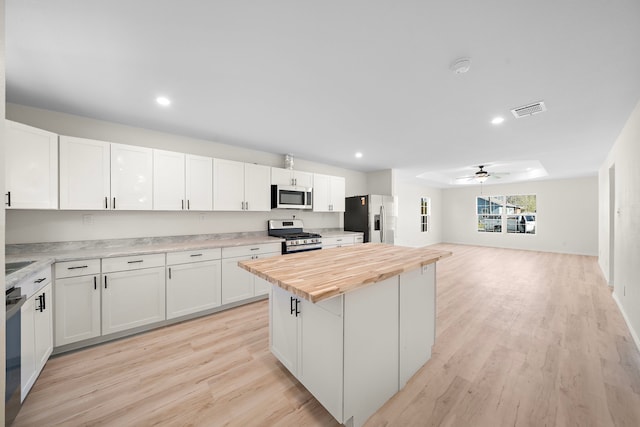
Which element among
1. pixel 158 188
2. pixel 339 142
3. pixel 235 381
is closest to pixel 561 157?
pixel 339 142

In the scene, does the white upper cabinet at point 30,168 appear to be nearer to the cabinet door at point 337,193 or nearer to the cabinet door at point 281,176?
the cabinet door at point 281,176

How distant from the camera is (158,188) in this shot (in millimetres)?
A: 2963

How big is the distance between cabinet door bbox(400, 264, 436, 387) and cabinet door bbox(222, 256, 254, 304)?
89.2 inches

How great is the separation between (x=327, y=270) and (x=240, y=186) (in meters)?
2.55

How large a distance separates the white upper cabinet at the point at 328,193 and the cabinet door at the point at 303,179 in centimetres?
10

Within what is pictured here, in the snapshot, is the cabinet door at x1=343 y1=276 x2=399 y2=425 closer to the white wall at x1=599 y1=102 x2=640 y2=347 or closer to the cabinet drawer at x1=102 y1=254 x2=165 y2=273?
the cabinet drawer at x1=102 y1=254 x2=165 y2=273

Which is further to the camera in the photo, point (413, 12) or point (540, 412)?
point (540, 412)

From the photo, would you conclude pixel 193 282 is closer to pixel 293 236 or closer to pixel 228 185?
pixel 228 185

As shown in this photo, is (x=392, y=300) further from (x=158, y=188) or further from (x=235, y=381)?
(x=158, y=188)

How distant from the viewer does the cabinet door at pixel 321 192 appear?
4.65m

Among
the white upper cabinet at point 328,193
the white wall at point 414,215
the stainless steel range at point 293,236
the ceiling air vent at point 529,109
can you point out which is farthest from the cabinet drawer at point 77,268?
the white wall at point 414,215

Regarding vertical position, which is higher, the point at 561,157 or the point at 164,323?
the point at 561,157

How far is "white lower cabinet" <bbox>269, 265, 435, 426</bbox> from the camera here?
1.42m

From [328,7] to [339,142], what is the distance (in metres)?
2.42
